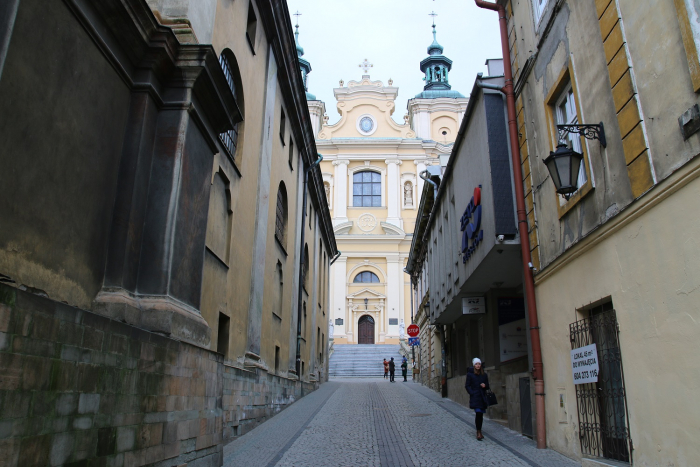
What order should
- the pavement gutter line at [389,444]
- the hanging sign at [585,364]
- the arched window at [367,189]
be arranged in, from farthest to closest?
the arched window at [367,189], the pavement gutter line at [389,444], the hanging sign at [585,364]

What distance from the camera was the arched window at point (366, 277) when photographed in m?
53.8

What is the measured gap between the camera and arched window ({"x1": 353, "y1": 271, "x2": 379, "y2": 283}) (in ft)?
177

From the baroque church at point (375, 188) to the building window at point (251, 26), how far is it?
38.0 m

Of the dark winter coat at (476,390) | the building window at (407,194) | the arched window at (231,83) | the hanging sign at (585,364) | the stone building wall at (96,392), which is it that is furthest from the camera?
the building window at (407,194)

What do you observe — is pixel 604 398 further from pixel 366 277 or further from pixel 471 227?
pixel 366 277

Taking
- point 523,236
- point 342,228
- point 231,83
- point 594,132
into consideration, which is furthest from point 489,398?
point 342,228

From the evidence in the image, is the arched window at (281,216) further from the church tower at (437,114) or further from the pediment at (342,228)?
the church tower at (437,114)

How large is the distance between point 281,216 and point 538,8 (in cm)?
1175

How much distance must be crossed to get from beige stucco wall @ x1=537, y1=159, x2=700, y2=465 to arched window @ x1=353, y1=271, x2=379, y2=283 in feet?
154

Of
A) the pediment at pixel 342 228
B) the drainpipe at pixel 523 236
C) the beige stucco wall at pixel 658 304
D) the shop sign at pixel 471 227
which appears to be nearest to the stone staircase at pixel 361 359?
the pediment at pixel 342 228

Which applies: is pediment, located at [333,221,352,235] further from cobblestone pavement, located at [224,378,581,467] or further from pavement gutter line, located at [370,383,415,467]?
pavement gutter line, located at [370,383,415,467]

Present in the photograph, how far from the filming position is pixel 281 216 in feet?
62.3

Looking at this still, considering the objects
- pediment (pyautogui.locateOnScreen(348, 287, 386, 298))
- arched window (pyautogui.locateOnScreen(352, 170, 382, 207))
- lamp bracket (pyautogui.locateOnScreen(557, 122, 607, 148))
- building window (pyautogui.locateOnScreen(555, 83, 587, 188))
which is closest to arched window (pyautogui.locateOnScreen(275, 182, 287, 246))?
building window (pyautogui.locateOnScreen(555, 83, 587, 188))

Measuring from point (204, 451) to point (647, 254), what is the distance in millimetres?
5464
